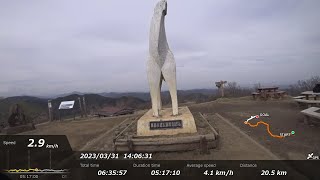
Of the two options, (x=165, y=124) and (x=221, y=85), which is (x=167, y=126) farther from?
(x=221, y=85)

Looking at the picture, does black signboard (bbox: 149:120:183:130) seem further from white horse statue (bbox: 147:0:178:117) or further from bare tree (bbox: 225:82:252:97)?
bare tree (bbox: 225:82:252:97)

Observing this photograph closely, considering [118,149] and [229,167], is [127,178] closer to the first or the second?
[118,149]

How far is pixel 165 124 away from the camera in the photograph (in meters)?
6.06

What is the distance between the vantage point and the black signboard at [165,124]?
6.03 m

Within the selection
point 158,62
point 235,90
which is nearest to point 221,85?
point 235,90

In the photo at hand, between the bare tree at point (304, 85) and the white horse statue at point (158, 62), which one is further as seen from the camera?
the bare tree at point (304, 85)

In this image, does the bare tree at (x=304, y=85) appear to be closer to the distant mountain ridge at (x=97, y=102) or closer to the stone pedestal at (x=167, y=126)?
the distant mountain ridge at (x=97, y=102)

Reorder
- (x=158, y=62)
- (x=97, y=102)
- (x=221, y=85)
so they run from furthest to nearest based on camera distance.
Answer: (x=97, y=102) → (x=221, y=85) → (x=158, y=62)

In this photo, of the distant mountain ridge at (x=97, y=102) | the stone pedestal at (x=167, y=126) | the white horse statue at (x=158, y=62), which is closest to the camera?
the stone pedestal at (x=167, y=126)

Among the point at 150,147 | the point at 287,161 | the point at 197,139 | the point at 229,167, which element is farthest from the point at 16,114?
the point at 287,161

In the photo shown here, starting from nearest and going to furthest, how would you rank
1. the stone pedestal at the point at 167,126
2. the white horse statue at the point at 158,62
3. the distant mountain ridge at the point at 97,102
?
1. the stone pedestal at the point at 167,126
2. the white horse statue at the point at 158,62
3. the distant mountain ridge at the point at 97,102

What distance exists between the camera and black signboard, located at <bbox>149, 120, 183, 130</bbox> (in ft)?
19.8

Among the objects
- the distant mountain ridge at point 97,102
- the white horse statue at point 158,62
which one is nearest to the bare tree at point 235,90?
the distant mountain ridge at point 97,102

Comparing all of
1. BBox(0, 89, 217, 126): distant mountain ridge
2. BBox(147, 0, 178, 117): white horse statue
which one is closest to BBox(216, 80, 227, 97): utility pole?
BBox(0, 89, 217, 126): distant mountain ridge
